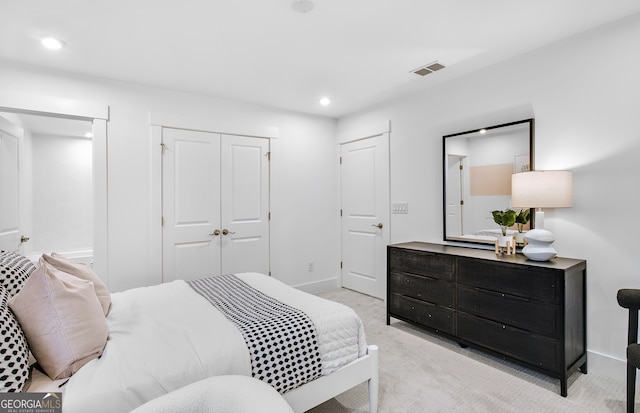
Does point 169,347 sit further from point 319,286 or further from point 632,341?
point 319,286

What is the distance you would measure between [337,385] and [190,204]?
2.52 m

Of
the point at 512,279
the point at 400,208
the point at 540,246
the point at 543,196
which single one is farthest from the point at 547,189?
the point at 400,208

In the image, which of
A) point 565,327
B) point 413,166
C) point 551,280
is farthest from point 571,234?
point 413,166

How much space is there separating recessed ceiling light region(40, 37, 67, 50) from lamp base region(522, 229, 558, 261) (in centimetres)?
371

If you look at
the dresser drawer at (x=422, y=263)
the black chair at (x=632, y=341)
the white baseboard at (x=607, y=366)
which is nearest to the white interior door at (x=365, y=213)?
the dresser drawer at (x=422, y=263)

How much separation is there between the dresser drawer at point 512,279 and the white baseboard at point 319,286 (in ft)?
7.14

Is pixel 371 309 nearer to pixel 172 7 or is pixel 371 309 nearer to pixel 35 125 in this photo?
pixel 172 7

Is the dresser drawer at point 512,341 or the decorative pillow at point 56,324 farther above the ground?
the decorative pillow at point 56,324

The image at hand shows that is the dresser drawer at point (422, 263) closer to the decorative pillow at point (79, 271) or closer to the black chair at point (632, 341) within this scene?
the black chair at point (632, 341)

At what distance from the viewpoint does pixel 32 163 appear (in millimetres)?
3959

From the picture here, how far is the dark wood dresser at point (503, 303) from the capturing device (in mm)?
2135

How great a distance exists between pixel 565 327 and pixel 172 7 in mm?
3192

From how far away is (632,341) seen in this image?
1838 millimetres

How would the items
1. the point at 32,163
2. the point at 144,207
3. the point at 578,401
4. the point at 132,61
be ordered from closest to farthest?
the point at 578,401 → the point at 132,61 → the point at 144,207 → the point at 32,163
